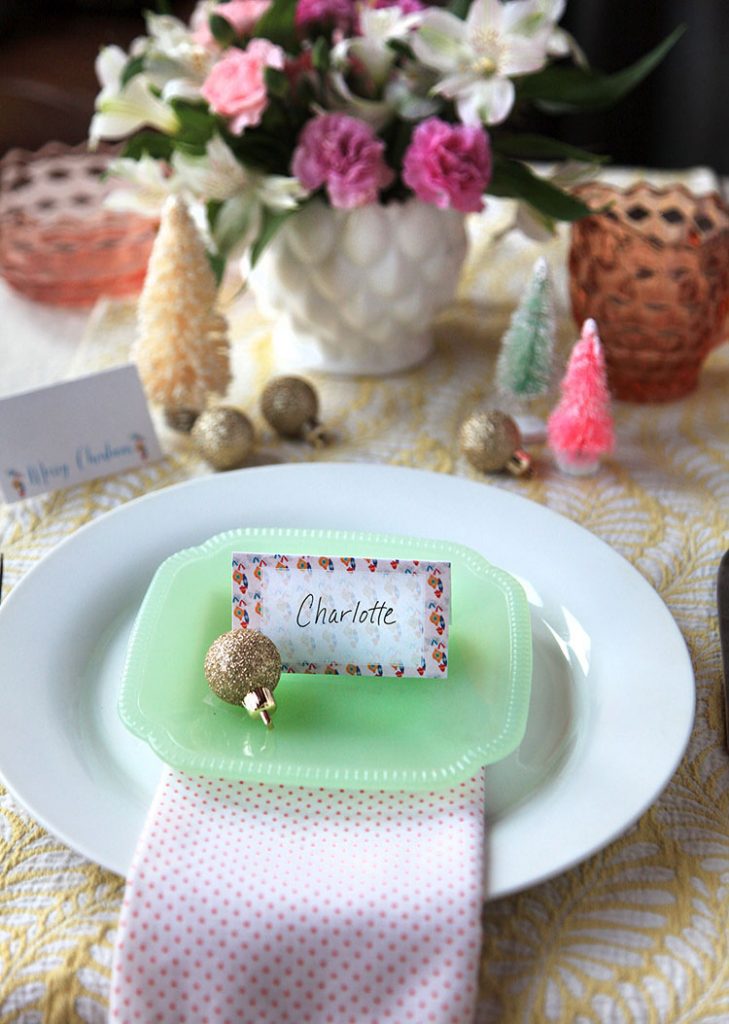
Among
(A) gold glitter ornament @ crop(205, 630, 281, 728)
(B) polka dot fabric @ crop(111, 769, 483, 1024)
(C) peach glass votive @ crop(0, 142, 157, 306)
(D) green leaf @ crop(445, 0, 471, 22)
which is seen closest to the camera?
Answer: (B) polka dot fabric @ crop(111, 769, 483, 1024)

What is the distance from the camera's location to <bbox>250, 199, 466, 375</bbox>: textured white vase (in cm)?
105

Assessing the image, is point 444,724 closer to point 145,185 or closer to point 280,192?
point 280,192

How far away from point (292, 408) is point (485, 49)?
1.26ft

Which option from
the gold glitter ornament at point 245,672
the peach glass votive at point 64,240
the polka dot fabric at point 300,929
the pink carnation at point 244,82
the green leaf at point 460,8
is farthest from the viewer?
the peach glass votive at point 64,240

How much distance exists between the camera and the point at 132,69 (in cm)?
104

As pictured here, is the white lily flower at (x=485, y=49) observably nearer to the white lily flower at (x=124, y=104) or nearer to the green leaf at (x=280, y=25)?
the green leaf at (x=280, y=25)

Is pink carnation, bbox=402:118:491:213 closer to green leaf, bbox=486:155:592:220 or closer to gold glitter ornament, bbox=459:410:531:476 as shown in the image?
green leaf, bbox=486:155:592:220

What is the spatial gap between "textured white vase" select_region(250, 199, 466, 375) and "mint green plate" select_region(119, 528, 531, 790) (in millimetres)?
373

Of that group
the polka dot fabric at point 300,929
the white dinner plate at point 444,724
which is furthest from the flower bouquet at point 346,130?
the polka dot fabric at point 300,929

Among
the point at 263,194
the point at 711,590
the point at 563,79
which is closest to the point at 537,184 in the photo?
the point at 563,79

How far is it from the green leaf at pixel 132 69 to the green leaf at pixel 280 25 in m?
0.12

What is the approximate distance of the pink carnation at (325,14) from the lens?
103 centimetres

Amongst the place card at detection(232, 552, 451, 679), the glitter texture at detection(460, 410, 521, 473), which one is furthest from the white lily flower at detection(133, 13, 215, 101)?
the place card at detection(232, 552, 451, 679)

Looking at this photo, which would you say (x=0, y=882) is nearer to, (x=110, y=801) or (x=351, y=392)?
(x=110, y=801)
